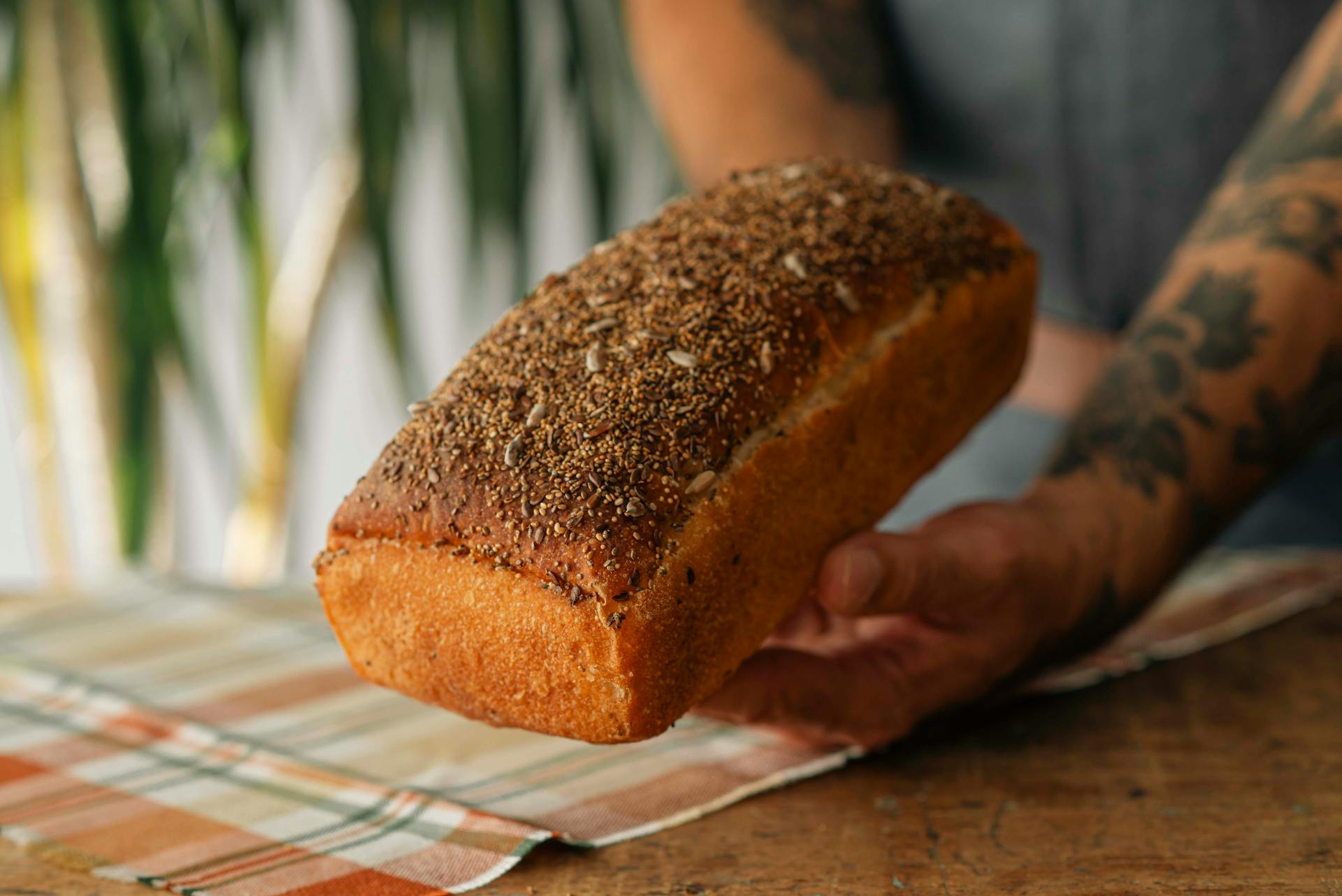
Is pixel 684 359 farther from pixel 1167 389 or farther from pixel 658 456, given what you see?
pixel 1167 389

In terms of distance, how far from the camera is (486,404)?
63 centimetres

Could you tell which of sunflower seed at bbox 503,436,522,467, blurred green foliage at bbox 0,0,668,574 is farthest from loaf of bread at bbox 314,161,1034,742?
blurred green foliage at bbox 0,0,668,574

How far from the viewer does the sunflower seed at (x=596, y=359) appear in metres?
0.63

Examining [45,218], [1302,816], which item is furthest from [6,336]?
[1302,816]

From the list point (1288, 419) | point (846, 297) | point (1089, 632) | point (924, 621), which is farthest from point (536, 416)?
point (1288, 419)

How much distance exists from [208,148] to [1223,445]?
1801 millimetres

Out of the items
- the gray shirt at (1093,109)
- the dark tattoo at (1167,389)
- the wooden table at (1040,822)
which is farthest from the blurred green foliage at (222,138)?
the wooden table at (1040,822)

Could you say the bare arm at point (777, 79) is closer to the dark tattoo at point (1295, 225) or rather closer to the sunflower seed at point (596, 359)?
the dark tattoo at point (1295, 225)

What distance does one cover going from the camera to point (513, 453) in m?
0.59

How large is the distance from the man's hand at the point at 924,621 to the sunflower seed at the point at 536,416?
0.62ft

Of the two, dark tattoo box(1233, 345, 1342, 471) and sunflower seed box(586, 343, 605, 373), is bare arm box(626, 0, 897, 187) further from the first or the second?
sunflower seed box(586, 343, 605, 373)

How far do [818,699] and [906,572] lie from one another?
103 mm

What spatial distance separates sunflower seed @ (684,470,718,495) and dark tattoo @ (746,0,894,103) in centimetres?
85

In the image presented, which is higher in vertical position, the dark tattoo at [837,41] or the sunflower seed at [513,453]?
the dark tattoo at [837,41]
